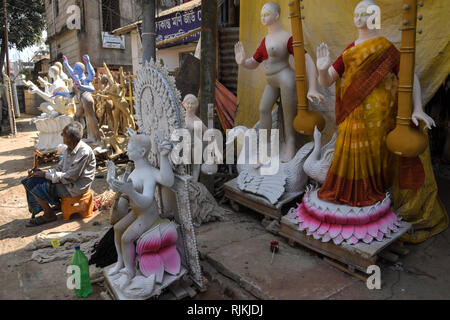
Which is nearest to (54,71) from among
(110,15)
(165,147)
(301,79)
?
(301,79)

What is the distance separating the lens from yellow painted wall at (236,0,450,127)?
3.35 m

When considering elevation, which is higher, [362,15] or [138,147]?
[362,15]

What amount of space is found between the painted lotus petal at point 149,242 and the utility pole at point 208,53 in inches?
96.1

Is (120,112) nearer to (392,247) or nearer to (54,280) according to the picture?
(54,280)

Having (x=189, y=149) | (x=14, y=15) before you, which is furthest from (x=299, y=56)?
(x=14, y=15)

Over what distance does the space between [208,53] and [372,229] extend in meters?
3.16

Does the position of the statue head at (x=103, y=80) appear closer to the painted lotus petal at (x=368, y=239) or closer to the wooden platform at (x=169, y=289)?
the wooden platform at (x=169, y=289)

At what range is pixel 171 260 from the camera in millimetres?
2887

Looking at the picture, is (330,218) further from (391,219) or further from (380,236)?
(391,219)

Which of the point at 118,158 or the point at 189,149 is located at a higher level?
the point at 189,149

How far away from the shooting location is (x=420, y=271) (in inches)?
124

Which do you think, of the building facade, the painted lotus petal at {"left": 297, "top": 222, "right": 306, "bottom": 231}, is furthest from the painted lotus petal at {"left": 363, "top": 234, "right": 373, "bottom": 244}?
the building facade

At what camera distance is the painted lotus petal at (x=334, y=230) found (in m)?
3.28

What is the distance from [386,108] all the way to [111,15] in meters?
16.8
